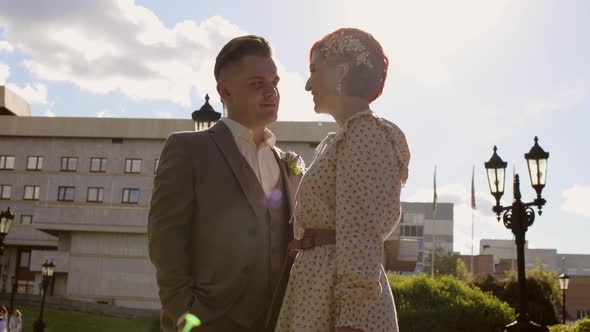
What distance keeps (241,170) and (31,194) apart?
60.8 m

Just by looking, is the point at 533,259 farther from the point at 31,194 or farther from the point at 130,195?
the point at 31,194

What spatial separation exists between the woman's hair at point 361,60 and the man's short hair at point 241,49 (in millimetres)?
855

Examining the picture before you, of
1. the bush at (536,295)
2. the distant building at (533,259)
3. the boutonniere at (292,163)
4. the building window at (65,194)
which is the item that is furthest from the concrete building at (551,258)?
the boutonniere at (292,163)

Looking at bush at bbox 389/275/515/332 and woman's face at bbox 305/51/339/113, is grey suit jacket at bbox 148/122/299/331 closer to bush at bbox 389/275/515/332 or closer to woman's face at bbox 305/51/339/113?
woman's face at bbox 305/51/339/113

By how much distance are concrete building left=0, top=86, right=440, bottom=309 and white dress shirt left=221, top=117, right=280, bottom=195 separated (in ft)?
145

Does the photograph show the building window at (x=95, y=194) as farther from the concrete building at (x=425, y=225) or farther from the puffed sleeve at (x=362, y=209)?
the concrete building at (x=425, y=225)

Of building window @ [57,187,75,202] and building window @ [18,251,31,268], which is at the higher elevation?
building window @ [57,187,75,202]

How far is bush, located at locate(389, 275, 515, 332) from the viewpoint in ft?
71.5

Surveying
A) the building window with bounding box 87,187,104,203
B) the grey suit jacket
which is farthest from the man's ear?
the building window with bounding box 87,187,104,203

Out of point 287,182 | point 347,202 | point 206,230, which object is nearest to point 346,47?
point 347,202

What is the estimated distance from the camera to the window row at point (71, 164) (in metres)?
57.2

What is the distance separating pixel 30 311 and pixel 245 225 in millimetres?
47197

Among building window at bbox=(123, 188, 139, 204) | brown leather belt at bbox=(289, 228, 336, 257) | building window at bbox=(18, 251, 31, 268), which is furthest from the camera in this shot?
building window at bbox=(18, 251, 31, 268)

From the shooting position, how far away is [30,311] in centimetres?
4656
